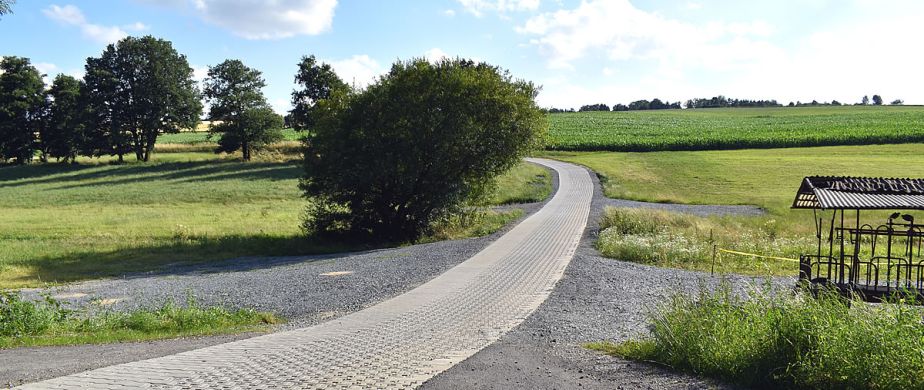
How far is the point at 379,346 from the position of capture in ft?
29.9

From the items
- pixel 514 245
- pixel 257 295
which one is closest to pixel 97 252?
pixel 257 295

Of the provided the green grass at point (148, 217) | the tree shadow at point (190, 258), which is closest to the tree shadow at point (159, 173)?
the green grass at point (148, 217)

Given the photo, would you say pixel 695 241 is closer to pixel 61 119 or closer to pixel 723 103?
pixel 61 119

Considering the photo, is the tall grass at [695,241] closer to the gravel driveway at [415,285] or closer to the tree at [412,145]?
the gravel driveway at [415,285]

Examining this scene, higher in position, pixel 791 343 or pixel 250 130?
pixel 250 130

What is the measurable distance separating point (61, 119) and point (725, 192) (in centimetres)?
6861

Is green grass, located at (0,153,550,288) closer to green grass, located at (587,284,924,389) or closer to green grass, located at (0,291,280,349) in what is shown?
green grass, located at (0,291,280,349)

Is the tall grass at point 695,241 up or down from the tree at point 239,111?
down

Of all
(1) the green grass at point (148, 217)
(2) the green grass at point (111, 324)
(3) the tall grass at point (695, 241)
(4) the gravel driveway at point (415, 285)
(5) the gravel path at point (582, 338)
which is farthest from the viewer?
(1) the green grass at point (148, 217)

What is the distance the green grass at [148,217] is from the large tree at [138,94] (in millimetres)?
5324

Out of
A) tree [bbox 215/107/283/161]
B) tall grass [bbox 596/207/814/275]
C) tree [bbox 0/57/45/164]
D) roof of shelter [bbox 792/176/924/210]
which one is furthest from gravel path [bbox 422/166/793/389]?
tree [bbox 0/57/45/164]

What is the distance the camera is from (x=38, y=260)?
21844 millimetres

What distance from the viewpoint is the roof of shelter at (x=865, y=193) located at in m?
11.0

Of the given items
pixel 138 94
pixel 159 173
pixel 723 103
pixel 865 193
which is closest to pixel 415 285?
pixel 865 193
